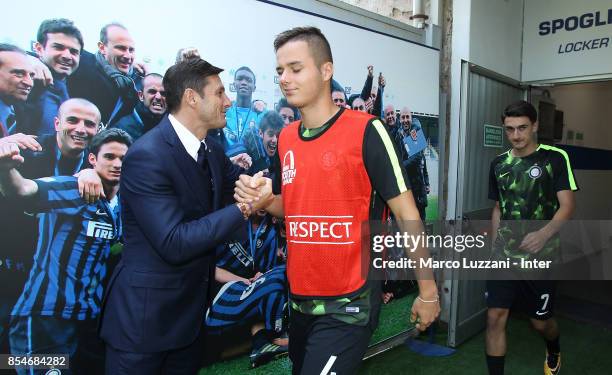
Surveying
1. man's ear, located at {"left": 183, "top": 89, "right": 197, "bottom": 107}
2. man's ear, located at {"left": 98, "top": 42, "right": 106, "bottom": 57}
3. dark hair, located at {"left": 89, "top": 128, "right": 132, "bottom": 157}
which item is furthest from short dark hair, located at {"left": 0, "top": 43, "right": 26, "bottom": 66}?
man's ear, located at {"left": 183, "top": 89, "right": 197, "bottom": 107}

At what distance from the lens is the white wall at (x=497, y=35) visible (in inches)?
155

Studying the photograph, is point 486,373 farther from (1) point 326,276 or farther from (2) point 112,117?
(2) point 112,117

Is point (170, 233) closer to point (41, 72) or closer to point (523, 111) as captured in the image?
point (41, 72)

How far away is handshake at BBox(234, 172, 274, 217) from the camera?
1803 millimetres

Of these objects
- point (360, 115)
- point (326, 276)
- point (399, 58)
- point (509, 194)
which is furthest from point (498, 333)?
point (399, 58)

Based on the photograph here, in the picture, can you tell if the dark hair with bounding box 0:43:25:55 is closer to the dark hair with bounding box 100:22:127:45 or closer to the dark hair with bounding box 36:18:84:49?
the dark hair with bounding box 36:18:84:49

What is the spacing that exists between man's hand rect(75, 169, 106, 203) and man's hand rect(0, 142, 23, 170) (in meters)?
0.23

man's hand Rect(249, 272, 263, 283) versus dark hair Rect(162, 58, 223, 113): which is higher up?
dark hair Rect(162, 58, 223, 113)

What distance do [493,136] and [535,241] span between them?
167 centimetres

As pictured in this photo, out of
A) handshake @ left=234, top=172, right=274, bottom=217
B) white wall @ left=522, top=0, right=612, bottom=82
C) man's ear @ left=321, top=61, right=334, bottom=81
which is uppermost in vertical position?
white wall @ left=522, top=0, right=612, bottom=82

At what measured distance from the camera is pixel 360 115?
1.84 m

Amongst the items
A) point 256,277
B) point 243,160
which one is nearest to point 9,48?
→ point 243,160

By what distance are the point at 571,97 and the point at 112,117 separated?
22.8 feet

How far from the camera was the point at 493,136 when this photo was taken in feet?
14.2
